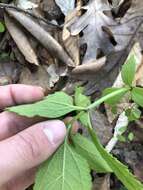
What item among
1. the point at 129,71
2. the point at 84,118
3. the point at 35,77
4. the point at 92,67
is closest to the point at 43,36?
the point at 35,77

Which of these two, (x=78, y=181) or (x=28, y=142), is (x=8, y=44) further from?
(x=78, y=181)

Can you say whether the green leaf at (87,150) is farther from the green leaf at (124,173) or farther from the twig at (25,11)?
the twig at (25,11)

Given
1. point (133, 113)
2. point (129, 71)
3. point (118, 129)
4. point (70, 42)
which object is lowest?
point (118, 129)

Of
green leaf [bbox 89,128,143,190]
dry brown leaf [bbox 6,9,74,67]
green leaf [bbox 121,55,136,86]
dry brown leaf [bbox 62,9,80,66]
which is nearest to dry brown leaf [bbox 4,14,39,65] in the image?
dry brown leaf [bbox 6,9,74,67]

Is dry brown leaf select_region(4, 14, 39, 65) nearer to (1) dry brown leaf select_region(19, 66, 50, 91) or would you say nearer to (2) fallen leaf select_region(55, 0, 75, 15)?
(1) dry brown leaf select_region(19, 66, 50, 91)

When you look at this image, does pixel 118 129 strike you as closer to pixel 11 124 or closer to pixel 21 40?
pixel 11 124
